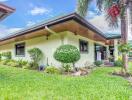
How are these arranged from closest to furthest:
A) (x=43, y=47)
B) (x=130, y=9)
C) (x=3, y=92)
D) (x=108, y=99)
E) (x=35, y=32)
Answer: (x=108, y=99)
(x=3, y=92)
(x=130, y=9)
(x=35, y=32)
(x=43, y=47)

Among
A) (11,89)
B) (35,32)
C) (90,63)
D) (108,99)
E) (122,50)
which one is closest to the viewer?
(108,99)

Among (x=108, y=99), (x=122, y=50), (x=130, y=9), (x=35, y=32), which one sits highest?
(x=130, y=9)

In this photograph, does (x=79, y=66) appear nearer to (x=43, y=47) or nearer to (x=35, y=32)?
(x=43, y=47)

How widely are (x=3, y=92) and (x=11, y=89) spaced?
55 cm

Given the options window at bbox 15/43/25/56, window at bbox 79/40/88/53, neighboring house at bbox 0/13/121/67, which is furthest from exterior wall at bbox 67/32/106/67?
window at bbox 15/43/25/56

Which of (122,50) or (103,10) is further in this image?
(103,10)

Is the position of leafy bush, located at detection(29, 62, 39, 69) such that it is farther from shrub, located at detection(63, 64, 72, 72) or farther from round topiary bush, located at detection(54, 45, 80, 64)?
round topiary bush, located at detection(54, 45, 80, 64)

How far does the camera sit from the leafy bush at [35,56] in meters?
18.0

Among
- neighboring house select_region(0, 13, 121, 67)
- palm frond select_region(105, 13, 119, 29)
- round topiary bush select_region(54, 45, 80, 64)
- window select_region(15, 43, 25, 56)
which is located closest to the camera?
round topiary bush select_region(54, 45, 80, 64)

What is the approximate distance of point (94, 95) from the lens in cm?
761

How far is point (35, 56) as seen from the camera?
18.1 m

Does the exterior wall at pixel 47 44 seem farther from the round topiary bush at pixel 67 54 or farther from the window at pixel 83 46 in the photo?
the window at pixel 83 46

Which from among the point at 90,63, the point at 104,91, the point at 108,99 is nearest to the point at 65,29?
the point at 90,63

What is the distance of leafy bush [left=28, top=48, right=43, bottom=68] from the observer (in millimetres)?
18000
